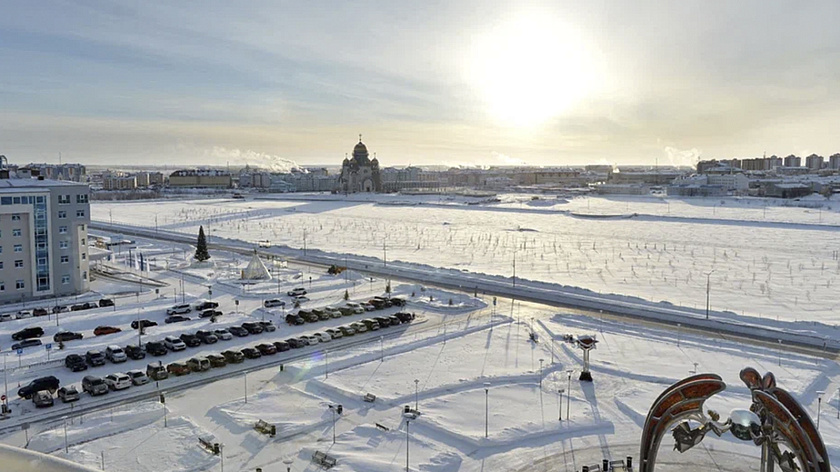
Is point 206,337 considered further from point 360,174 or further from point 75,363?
point 360,174

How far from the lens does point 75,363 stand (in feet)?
76.1

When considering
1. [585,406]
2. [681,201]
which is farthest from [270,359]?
[681,201]

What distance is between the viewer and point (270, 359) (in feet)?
80.7

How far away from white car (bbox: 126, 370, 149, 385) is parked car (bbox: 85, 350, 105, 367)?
2.57 metres

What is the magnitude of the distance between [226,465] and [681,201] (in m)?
117

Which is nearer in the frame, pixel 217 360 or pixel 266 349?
pixel 217 360

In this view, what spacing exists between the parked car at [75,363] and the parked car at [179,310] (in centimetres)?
792

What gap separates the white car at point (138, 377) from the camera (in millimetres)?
21500

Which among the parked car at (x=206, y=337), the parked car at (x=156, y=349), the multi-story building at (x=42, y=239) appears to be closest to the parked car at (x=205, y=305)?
the parked car at (x=206, y=337)

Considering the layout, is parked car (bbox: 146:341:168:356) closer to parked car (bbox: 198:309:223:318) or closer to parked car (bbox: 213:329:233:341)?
parked car (bbox: 213:329:233:341)

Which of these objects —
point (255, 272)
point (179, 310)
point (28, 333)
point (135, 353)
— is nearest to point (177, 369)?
point (135, 353)

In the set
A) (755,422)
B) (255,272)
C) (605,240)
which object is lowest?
(255,272)

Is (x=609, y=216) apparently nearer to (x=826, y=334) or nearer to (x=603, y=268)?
(x=603, y=268)

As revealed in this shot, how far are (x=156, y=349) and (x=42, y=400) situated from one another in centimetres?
564
